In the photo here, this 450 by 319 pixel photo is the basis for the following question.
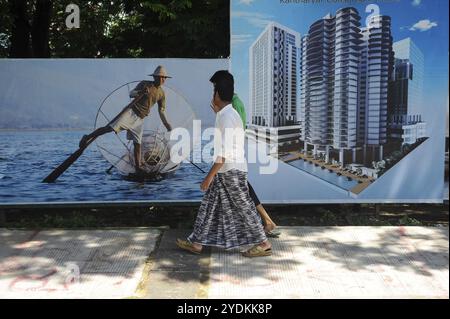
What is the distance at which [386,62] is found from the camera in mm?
6559

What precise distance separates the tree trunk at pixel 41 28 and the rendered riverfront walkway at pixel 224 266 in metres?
3.11

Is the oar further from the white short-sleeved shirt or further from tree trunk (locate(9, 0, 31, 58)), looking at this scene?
tree trunk (locate(9, 0, 31, 58))

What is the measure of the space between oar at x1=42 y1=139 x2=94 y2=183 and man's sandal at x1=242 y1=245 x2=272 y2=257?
7.88 ft

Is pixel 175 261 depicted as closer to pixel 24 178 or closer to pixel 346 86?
pixel 24 178

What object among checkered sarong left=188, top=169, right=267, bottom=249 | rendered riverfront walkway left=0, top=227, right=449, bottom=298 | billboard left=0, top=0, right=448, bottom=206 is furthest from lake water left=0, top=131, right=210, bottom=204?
checkered sarong left=188, top=169, right=267, bottom=249

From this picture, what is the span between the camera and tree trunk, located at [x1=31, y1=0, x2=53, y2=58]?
27.2 feet

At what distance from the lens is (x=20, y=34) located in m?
8.22

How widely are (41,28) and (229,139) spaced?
14.6ft

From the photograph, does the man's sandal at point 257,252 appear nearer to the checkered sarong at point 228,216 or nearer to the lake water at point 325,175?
the checkered sarong at point 228,216

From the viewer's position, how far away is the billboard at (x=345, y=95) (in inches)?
257

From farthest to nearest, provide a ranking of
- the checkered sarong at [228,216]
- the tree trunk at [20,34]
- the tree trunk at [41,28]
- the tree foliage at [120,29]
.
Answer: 1. the tree trunk at [41,28]
2. the tree trunk at [20,34]
3. the tree foliage at [120,29]
4. the checkered sarong at [228,216]

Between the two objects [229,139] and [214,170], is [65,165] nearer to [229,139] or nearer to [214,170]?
[214,170]

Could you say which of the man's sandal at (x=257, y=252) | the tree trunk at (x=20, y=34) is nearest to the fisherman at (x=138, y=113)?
the man's sandal at (x=257, y=252)

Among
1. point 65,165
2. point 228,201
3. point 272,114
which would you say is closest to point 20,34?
point 65,165
